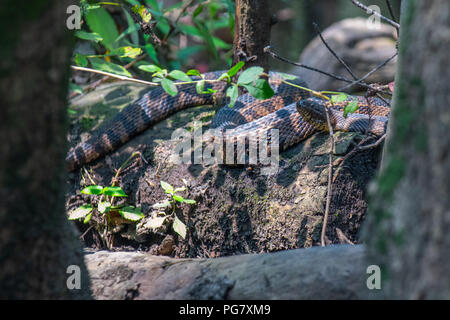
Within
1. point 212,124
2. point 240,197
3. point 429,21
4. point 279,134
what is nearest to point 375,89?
point 279,134

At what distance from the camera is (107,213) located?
357 cm

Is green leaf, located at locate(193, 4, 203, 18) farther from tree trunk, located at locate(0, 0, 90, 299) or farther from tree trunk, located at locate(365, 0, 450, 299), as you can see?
tree trunk, located at locate(365, 0, 450, 299)

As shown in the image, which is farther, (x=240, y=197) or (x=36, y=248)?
(x=240, y=197)

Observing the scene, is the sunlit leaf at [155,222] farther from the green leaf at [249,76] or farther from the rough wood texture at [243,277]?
the green leaf at [249,76]

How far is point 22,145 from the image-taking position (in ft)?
4.18

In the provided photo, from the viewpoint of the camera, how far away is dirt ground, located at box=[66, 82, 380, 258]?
10.3ft

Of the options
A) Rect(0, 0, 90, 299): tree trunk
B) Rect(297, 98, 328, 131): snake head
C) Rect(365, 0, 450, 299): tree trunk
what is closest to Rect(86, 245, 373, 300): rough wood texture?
Rect(365, 0, 450, 299): tree trunk

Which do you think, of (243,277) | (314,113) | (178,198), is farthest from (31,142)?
(314,113)

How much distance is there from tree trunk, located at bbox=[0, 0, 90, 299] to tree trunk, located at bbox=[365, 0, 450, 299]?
1.03 metres

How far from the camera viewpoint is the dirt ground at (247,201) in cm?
313

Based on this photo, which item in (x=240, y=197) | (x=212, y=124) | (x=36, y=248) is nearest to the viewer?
(x=36, y=248)
